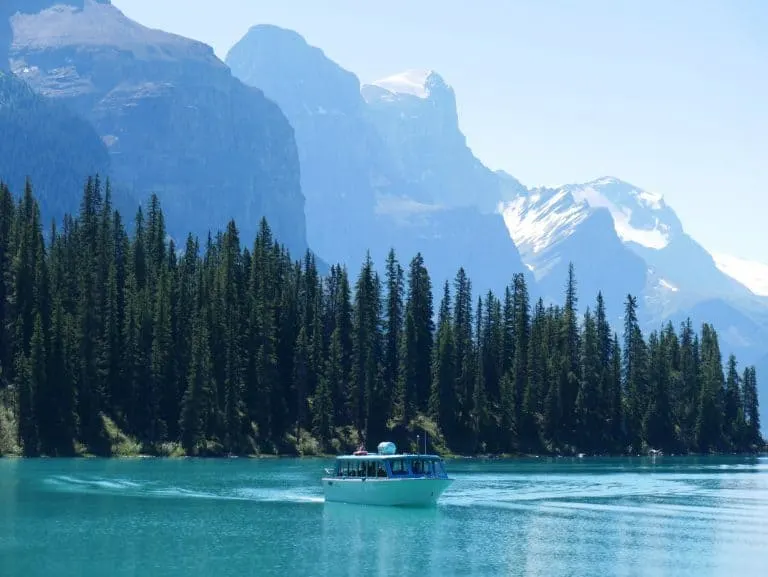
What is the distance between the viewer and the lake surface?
76.7 meters

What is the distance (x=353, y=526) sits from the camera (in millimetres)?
96312

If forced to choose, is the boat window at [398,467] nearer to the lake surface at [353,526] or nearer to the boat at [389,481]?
the boat at [389,481]

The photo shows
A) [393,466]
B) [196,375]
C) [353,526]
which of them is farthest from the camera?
[196,375]

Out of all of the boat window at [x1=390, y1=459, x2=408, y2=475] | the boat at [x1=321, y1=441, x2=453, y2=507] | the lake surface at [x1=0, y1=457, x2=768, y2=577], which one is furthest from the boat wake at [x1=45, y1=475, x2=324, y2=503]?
the boat window at [x1=390, y1=459, x2=408, y2=475]

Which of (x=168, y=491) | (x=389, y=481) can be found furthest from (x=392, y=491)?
(x=168, y=491)

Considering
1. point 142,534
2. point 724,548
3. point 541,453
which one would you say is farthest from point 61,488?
point 541,453

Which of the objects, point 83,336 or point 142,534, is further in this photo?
point 83,336

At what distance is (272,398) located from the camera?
182375 mm

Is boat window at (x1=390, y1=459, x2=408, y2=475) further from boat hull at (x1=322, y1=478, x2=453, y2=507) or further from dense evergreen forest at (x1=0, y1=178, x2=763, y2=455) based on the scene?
dense evergreen forest at (x1=0, y1=178, x2=763, y2=455)

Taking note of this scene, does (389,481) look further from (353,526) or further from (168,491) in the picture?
(168,491)

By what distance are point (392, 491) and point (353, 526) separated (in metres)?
11.8

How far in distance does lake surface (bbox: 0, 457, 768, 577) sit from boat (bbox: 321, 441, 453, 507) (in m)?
1.60

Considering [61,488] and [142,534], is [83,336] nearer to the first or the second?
[61,488]

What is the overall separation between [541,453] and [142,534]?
11834 cm
